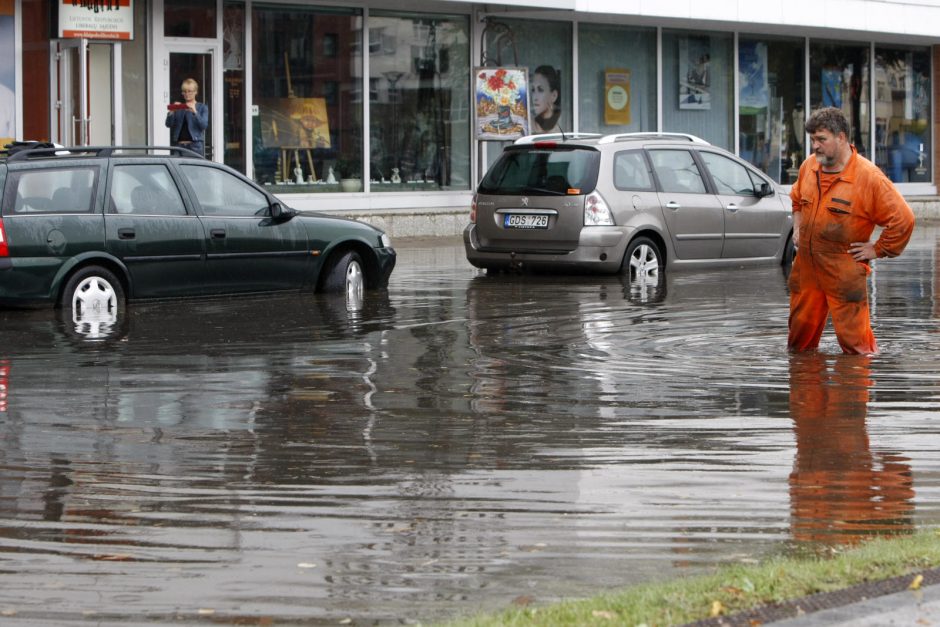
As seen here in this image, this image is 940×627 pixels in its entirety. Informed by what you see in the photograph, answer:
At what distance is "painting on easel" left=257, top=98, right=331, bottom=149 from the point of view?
25.9m

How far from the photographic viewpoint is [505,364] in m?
11.0

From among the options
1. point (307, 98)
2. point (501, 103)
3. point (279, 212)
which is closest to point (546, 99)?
point (501, 103)

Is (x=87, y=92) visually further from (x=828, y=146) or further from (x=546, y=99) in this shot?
(x=828, y=146)

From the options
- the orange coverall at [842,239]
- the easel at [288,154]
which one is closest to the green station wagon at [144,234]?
the orange coverall at [842,239]

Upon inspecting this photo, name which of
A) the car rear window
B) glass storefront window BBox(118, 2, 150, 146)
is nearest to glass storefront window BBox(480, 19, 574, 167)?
glass storefront window BBox(118, 2, 150, 146)

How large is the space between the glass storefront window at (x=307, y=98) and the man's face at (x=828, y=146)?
15889 millimetres

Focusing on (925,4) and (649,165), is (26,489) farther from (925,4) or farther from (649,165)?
(925,4)

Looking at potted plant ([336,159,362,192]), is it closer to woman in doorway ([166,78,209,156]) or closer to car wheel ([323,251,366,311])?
woman in doorway ([166,78,209,156])

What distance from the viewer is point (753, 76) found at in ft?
111

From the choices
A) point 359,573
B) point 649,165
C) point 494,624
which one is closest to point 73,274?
point 649,165

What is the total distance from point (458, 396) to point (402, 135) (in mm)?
18713

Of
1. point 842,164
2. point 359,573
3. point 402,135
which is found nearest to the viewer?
point 359,573

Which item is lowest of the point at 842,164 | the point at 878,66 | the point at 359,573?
the point at 359,573

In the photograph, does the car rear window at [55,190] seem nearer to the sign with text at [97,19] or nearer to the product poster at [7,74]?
the sign with text at [97,19]
